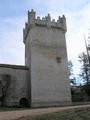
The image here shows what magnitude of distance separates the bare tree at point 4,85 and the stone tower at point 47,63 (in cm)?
311

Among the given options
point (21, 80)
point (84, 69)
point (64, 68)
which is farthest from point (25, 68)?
point (84, 69)

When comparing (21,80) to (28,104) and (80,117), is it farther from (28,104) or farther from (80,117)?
(80,117)

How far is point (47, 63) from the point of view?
3145 cm

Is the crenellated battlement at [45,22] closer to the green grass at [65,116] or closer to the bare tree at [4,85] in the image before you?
the bare tree at [4,85]

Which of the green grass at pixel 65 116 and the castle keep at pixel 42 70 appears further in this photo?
the castle keep at pixel 42 70

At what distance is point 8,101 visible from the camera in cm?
2941

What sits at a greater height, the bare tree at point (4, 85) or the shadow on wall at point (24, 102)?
the bare tree at point (4, 85)

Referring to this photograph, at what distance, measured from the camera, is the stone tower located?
29.7 m

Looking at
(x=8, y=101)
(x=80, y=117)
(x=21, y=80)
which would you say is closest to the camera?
(x=80, y=117)

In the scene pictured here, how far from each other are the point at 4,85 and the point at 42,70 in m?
5.86

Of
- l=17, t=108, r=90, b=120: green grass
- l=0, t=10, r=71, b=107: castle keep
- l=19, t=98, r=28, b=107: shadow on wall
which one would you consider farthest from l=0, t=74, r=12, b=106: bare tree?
l=17, t=108, r=90, b=120: green grass

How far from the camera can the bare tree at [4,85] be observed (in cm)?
2905

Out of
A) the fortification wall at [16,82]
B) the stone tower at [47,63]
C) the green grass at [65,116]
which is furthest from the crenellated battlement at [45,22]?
the green grass at [65,116]

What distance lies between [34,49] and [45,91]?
652 cm
